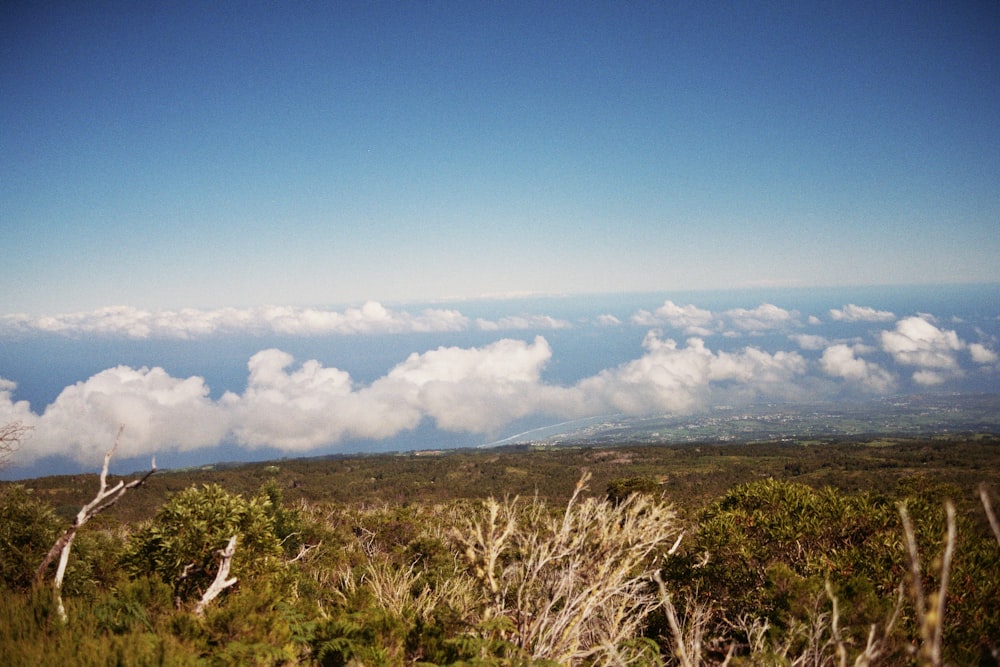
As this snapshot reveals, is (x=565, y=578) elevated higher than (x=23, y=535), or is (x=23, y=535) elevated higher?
(x=565, y=578)

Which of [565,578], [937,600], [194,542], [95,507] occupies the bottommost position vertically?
[194,542]

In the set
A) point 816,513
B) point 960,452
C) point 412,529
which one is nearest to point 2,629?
point 816,513

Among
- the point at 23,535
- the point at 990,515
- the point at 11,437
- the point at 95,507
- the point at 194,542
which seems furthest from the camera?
the point at 194,542

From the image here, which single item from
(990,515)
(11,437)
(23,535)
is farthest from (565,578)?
(23,535)

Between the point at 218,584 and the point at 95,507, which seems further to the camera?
the point at 218,584

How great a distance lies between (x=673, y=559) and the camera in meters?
12.4

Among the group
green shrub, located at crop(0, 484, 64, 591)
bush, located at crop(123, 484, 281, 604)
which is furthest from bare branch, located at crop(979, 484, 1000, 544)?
green shrub, located at crop(0, 484, 64, 591)

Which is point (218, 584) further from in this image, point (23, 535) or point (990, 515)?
point (990, 515)

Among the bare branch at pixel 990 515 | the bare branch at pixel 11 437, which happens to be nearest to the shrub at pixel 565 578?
the bare branch at pixel 990 515

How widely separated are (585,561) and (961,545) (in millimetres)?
9019

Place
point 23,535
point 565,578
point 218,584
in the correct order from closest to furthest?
point 565,578
point 218,584
point 23,535

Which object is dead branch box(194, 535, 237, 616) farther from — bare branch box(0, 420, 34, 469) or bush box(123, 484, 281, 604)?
bare branch box(0, 420, 34, 469)

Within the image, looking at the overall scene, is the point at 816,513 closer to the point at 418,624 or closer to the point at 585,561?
the point at 585,561

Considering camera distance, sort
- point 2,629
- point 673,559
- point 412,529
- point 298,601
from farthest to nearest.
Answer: point 412,529
point 673,559
point 298,601
point 2,629
